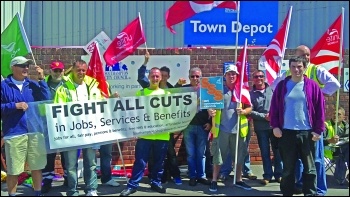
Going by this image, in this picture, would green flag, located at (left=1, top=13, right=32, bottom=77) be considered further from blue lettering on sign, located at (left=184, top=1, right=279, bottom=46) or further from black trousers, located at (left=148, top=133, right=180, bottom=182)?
blue lettering on sign, located at (left=184, top=1, right=279, bottom=46)

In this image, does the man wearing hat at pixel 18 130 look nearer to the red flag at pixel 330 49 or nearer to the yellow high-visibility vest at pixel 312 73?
the yellow high-visibility vest at pixel 312 73

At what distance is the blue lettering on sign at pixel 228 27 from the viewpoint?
1235 centimetres

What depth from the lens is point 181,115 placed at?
26.8 ft

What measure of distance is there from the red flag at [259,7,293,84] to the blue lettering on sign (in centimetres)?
383

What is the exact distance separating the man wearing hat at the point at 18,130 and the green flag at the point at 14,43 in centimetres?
78

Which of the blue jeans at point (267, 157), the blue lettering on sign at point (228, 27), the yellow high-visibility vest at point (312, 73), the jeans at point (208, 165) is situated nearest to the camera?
the yellow high-visibility vest at point (312, 73)

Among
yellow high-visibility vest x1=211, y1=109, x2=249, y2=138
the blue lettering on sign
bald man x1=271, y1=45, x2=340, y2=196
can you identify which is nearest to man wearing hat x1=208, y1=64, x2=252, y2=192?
yellow high-visibility vest x1=211, y1=109, x2=249, y2=138

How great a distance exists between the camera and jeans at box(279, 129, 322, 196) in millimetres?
7203

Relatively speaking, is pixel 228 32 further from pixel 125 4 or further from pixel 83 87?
pixel 83 87

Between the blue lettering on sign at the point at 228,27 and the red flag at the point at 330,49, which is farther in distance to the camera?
the blue lettering on sign at the point at 228,27

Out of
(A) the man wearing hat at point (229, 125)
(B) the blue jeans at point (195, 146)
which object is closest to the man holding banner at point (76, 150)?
(B) the blue jeans at point (195, 146)

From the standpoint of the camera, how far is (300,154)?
734 centimetres

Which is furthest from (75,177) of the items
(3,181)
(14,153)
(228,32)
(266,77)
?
(228,32)

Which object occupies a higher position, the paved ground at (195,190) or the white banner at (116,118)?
the white banner at (116,118)
